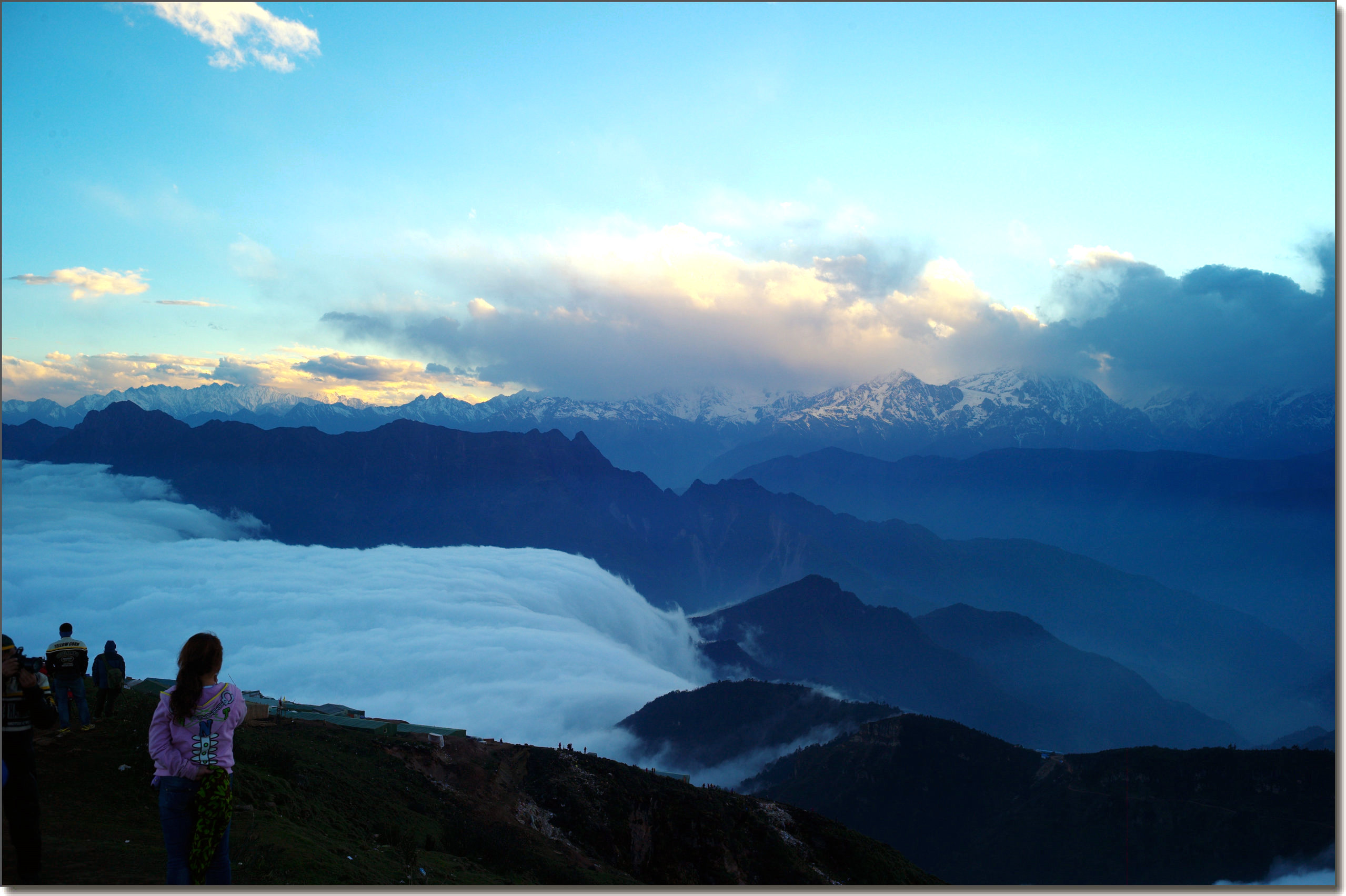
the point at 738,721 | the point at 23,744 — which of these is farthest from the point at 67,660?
the point at 738,721

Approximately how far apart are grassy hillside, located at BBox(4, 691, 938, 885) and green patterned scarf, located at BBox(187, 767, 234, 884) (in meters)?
5.26

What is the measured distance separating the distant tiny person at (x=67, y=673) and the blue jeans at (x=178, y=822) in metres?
8.89

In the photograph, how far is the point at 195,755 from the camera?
666cm

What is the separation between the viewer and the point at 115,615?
145125mm

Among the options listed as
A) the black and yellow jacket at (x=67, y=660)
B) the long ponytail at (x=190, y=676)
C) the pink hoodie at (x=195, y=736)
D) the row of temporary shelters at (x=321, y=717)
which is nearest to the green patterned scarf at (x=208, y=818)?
the pink hoodie at (x=195, y=736)

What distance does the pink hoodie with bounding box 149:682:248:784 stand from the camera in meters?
6.59

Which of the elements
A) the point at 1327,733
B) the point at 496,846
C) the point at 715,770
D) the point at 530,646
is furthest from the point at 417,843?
the point at 1327,733

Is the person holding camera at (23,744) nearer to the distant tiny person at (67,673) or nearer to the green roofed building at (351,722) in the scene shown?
the distant tiny person at (67,673)

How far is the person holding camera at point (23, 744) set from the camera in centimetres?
780

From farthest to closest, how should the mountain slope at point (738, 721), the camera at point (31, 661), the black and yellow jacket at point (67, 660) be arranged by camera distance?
the mountain slope at point (738, 721) → the black and yellow jacket at point (67, 660) → the camera at point (31, 661)

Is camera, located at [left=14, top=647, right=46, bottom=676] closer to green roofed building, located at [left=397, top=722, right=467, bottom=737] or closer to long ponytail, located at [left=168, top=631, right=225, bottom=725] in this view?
long ponytail, located at [left=168, top=631, right=225, bottom=725]

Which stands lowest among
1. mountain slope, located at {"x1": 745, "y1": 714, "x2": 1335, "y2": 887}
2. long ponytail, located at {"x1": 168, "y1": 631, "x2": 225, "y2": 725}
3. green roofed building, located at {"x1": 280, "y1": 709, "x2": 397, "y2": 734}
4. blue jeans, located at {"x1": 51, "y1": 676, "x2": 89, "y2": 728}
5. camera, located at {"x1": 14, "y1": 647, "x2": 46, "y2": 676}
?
mountain slope, located at {"x1": 745, "y1": 714, "x2": 1335, "y2": 887}

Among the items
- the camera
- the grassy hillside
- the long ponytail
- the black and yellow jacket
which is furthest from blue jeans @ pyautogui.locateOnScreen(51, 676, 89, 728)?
the long ponytail

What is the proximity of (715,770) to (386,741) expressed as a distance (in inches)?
3872
